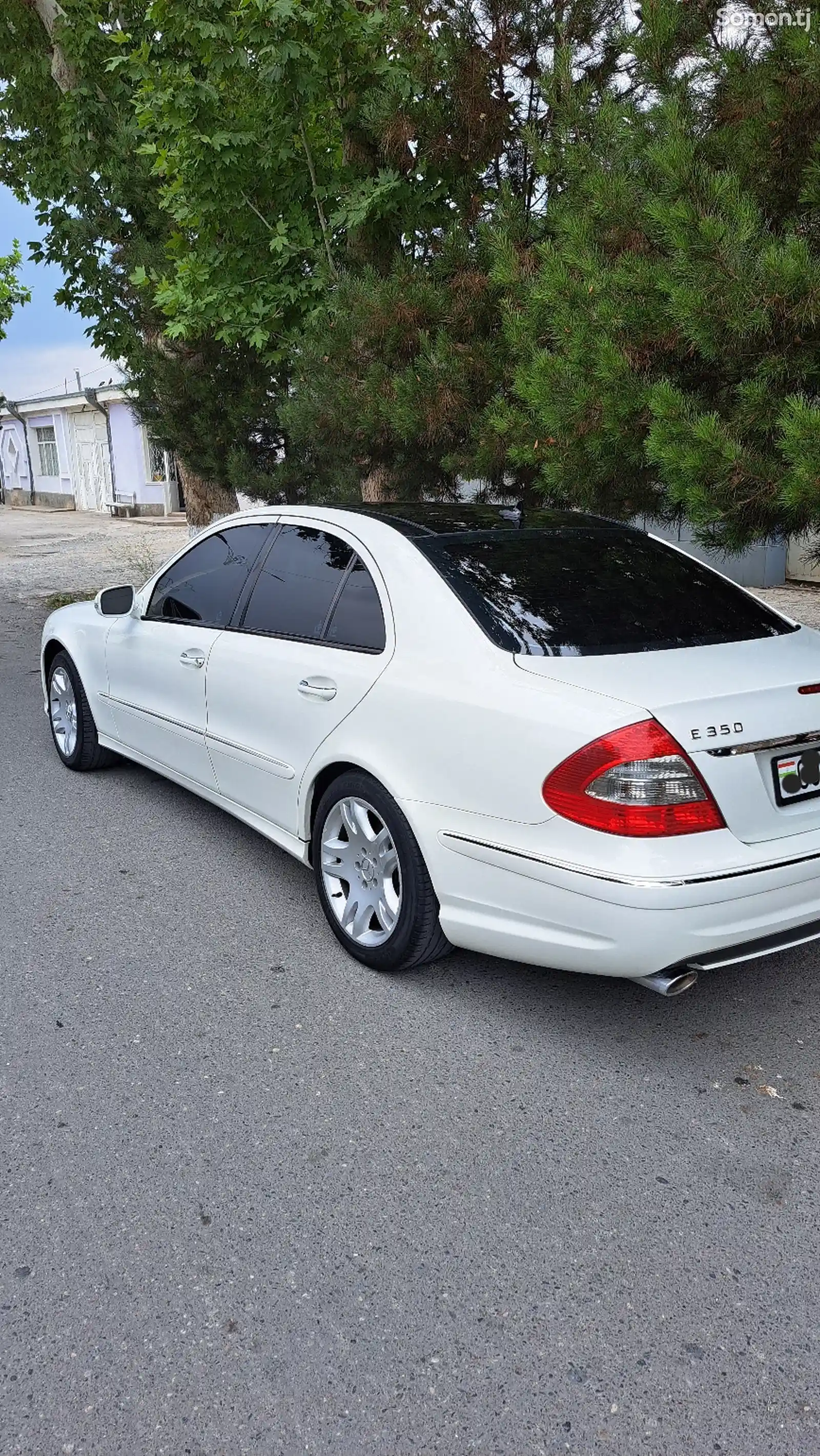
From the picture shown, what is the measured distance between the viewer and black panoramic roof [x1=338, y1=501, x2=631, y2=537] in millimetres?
4012

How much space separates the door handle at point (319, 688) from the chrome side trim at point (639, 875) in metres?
0.91

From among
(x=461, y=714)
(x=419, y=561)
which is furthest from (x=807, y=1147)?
(x=419, y=561)

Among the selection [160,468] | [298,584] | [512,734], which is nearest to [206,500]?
[298,584]

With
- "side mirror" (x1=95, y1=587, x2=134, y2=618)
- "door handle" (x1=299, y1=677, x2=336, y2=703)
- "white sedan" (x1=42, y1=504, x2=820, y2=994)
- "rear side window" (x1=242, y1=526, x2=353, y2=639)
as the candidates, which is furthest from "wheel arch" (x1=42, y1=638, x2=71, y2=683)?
"door handle" (x1=299, y1=677, x2=336, y2=703)

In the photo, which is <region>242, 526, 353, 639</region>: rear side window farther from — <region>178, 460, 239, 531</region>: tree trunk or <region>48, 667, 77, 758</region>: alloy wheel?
<region>178, 460, 239, 531</region>: tree trunk

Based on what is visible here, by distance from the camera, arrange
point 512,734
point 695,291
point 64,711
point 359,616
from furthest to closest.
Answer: point 64,711, point 695,291, point 359,616, point 512,734

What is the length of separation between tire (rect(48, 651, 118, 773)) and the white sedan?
1375mm

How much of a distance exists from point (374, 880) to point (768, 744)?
1.38 metres

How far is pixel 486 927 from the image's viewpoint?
3244mm

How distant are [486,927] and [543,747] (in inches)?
23.7

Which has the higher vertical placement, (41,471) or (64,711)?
(41,471)

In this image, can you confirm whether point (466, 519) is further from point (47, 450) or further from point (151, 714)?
point (47, 450)

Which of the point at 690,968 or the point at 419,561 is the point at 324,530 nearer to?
the point at 419,561

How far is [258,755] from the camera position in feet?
13.9
